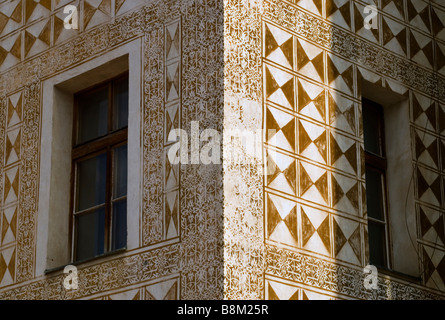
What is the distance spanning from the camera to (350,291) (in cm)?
1037

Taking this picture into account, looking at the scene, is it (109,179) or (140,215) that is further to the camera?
(109,179)

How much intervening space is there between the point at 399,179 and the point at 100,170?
310cm

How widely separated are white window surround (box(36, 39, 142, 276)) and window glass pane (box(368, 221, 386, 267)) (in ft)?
8.24

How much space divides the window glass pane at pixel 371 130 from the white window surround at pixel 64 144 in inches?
100

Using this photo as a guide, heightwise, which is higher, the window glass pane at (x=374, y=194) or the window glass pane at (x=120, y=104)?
the window glass pane at (x=120, y=104)

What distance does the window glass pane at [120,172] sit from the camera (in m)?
10.9

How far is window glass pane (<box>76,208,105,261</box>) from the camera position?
11.0m

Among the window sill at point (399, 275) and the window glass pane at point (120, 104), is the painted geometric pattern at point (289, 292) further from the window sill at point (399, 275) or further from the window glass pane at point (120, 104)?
the window glass pane at point (120, 104)

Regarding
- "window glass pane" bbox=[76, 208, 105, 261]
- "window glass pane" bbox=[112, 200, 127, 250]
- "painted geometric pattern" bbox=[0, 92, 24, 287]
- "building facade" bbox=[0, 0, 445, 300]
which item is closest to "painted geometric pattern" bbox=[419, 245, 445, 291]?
"building facade" bbox=[0, 0, 445, 300]

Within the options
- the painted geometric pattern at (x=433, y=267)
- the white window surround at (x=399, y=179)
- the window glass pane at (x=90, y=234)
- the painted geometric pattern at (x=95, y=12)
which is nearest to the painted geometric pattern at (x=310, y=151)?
the white window surround at (x=399, y=179)

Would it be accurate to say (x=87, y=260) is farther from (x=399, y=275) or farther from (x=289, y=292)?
(x=399, y=275)

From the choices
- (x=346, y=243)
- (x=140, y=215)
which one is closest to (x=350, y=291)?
(x=346, y=243)
